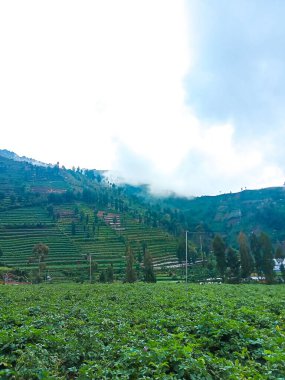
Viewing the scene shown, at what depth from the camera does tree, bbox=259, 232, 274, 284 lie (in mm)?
66688

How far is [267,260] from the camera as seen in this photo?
224 ft

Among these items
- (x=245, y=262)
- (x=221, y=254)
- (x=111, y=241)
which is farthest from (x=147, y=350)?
(x=111, y=241)

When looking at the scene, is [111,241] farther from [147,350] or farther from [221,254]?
[147,350]

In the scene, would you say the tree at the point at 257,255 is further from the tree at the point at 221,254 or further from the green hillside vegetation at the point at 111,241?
the tree at the point at 221,254

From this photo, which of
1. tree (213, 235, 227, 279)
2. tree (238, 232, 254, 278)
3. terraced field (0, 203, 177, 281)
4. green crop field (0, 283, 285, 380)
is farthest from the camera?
terraced field (0, 203, 177, 281)

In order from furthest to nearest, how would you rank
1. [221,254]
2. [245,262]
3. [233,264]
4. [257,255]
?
[257,255] → [221,254] → [233,264] → [245,262]

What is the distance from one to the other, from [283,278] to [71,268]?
5371cm

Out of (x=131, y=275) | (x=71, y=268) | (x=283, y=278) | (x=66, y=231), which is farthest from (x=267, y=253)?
(x=66, y=231)

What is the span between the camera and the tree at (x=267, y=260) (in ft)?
219

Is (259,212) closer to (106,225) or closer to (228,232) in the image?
(228,232)

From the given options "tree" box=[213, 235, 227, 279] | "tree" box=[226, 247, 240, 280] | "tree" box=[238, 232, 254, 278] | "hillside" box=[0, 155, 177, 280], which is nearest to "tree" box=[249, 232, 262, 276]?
"tree" box=[238, 232, 254, 278]

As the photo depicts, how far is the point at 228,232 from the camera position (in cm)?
17838

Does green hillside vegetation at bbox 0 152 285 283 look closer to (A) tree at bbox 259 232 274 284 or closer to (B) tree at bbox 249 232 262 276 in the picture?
(B) tree at bbox 249 232 262 276

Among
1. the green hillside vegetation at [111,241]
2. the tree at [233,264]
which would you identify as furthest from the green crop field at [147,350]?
the tree at [233,264]
